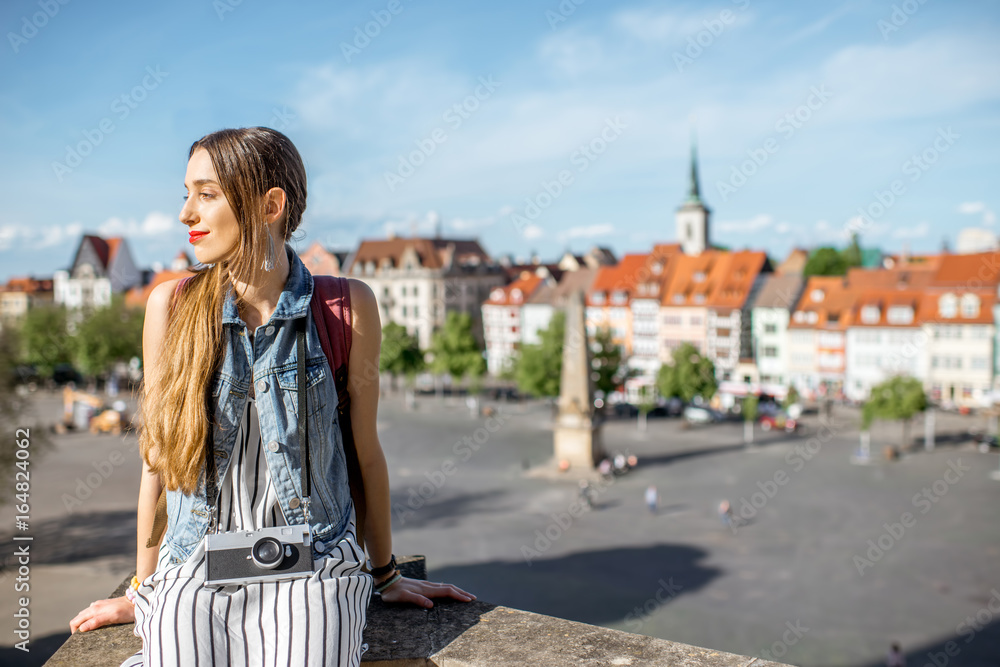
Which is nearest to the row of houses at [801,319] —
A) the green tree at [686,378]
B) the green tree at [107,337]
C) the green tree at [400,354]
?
the green tree at [686,378]

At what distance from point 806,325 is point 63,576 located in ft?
138

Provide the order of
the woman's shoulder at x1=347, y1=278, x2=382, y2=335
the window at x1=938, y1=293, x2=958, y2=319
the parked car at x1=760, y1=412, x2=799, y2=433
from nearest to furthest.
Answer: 1. the woman's shoulder at x1=347, y1=278, x2=382, y2=335
2. the parked car at x1=760, y1=412, x2=799, y2=433
3. the window at x1=938, y1=293, x2=958, y2=319

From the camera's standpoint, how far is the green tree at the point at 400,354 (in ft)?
163

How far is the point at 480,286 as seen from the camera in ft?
224

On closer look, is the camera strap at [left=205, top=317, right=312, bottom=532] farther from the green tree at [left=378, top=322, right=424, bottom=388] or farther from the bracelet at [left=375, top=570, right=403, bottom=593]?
the green tree at [left=378, top=322, right=424, bottom=388]

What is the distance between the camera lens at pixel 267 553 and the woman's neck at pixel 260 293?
59 cm

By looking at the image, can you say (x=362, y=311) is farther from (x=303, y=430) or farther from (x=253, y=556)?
(x=253, y=556)

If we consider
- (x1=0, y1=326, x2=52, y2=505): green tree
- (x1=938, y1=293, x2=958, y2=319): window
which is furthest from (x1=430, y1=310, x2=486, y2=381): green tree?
(x1=0, y1=326, x2=52, y2=505): green tree

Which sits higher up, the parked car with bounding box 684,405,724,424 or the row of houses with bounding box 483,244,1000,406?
the row of houses with bounding box 483,244,1000,406

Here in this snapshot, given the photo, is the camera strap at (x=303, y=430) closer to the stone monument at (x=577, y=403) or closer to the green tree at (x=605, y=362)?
the stone monument at (x=577, y=403)

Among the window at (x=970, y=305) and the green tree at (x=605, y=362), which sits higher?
the window at (x=970, y=305)

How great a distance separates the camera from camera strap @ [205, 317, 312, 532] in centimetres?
224

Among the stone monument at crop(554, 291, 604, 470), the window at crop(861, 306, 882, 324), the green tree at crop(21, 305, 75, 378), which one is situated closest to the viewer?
the stone monument at crop(554, 291, 604, 470)

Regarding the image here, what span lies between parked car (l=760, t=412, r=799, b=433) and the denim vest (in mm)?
39562
